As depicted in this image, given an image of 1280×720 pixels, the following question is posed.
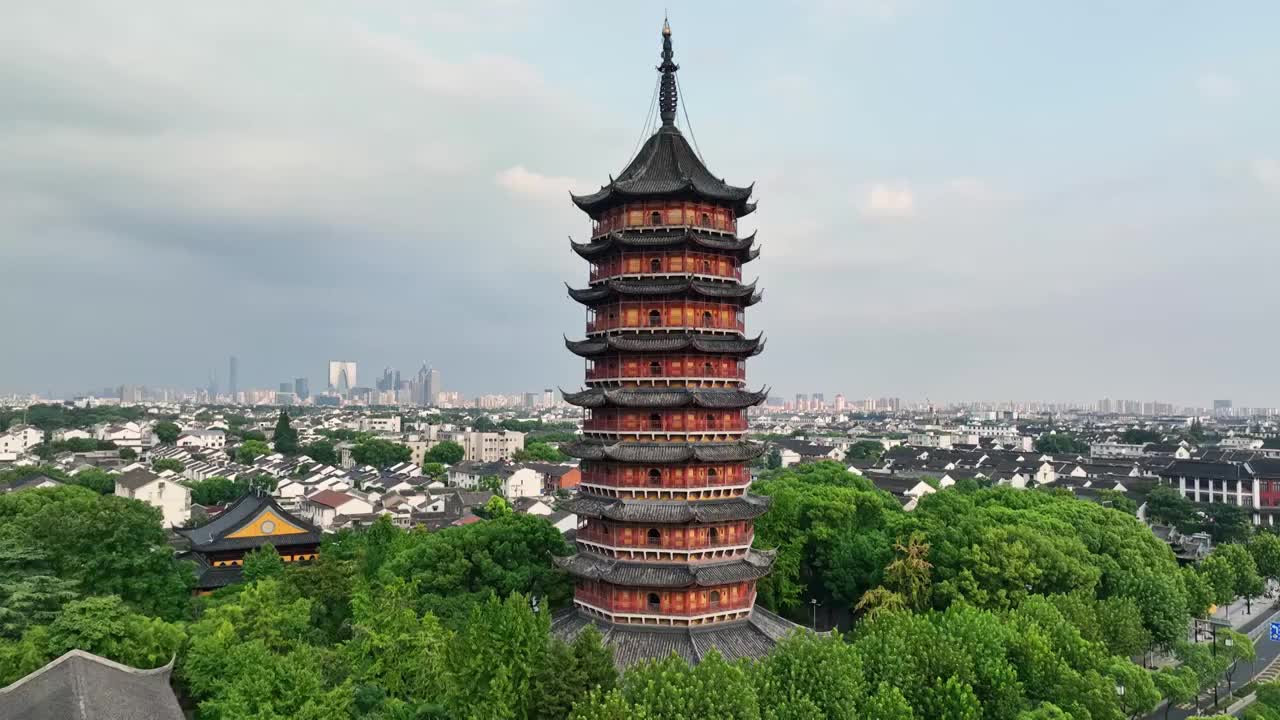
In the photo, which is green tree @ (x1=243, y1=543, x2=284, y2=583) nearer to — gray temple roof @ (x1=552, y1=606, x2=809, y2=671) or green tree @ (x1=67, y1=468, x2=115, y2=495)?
gray temple roof @ (x1=552, y1=606, x2=809, y2=671)

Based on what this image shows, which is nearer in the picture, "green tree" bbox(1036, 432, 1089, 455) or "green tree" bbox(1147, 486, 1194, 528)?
"green tree" bbox(1147, 486, 1194, 528)

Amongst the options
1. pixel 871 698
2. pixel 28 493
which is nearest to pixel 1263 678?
pixel 871 698

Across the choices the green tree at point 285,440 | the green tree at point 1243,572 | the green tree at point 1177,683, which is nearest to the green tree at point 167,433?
the green tree at point 285,440

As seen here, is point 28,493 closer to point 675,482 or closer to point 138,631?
point 138,631

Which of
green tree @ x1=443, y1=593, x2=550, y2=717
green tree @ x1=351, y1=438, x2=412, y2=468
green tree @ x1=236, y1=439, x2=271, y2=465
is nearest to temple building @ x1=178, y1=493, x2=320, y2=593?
green tree @ x1=443, y1=593, x2=550, y2=717

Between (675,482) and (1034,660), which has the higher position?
(675,482)

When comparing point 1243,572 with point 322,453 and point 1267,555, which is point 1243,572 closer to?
point 1267,555
